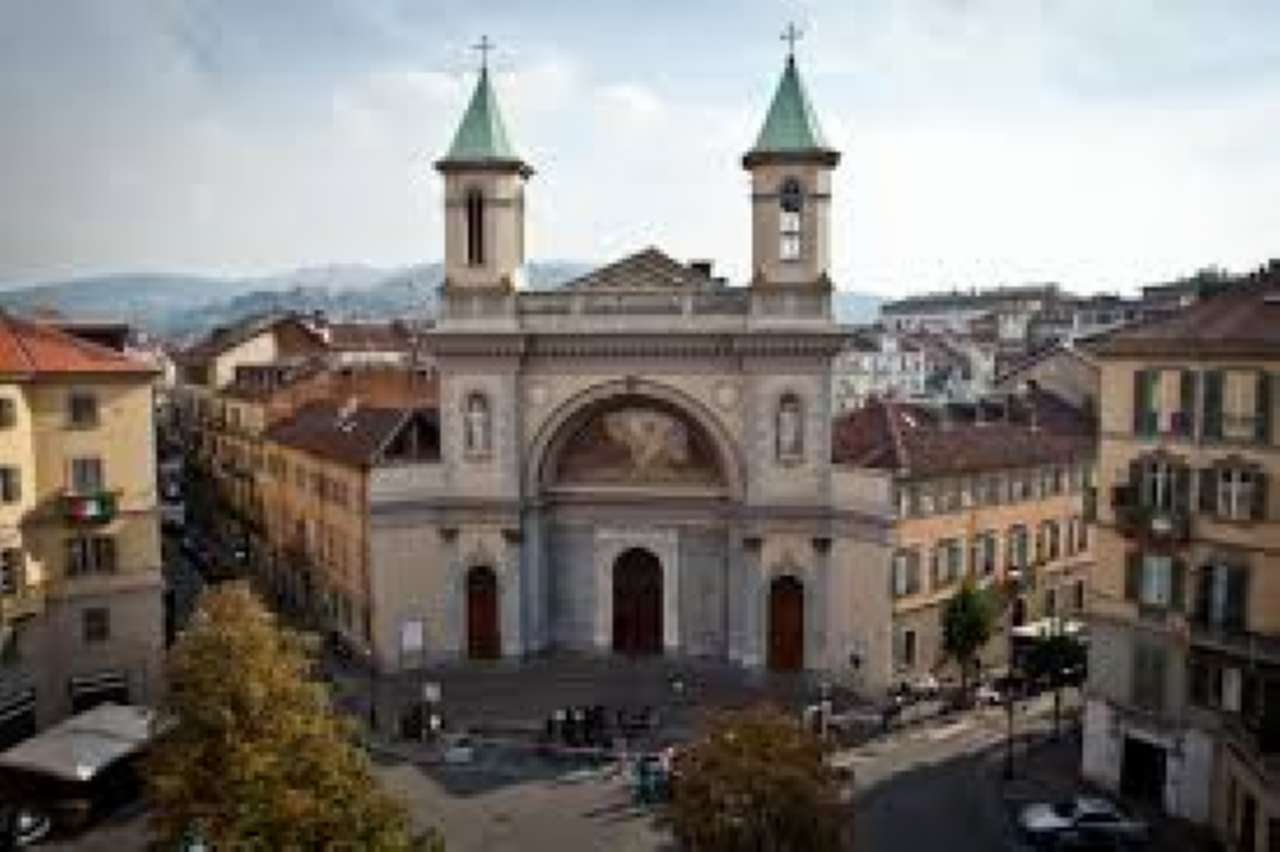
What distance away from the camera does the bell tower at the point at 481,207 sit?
55.3 m

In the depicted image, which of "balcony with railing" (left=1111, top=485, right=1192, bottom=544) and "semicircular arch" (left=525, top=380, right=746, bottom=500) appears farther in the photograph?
"semicircular arch" (left=525, top=380, right=746, bottom=500)

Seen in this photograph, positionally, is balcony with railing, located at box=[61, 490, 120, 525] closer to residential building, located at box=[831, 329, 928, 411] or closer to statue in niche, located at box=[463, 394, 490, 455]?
statue in niche, located at box=[463, 394, 490, 455]

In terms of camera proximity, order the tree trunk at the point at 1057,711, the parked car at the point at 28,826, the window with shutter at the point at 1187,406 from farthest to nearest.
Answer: the tree trunk at the point at 1057,711 → the window with shutter at the point at 1187,406 → the parked car at the point at 28,826

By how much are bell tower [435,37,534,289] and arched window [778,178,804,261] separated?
1132 centimetres

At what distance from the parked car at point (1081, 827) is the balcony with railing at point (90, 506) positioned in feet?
105

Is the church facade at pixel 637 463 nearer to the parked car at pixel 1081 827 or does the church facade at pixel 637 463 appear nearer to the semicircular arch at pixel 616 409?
the semicircular arch at pixel 616 409

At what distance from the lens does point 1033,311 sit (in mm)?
170125

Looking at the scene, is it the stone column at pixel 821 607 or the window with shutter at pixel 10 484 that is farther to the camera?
the stone column at pixel 821 607

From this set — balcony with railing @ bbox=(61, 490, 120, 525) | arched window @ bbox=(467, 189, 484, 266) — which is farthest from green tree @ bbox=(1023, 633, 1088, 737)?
balcony with railing @ bbox=(61, 490, 120, 525)

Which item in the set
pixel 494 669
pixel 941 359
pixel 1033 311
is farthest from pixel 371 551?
pixel 1033 311

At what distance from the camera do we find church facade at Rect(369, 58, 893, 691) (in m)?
52.9

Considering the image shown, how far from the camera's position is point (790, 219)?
53.7 meters

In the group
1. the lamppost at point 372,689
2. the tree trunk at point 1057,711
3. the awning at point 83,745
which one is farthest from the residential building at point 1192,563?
the awning at point 83,745

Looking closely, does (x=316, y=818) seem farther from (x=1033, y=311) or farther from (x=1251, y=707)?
(x=1033, y=311)
